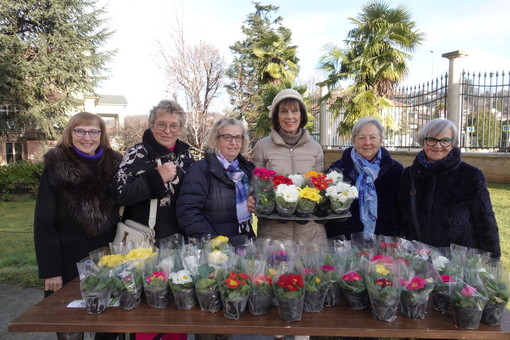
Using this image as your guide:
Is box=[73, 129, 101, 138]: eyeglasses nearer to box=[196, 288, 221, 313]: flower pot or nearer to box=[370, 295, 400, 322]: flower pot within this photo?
box=[196, 288, 221, 313]: flower pot

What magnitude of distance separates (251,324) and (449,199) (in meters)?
1.77

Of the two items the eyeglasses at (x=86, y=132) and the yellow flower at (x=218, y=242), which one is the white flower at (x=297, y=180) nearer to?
the yellow flower at (x=218, y=242)

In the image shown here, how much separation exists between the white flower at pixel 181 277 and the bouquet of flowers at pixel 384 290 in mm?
953

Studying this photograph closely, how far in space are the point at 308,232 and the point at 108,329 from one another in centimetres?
171

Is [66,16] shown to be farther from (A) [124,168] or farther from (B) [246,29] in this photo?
(B) [246,29]

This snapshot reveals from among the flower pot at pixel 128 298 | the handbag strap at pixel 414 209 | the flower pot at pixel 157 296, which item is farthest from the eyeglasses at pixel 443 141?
the flower pot at pixel 128 298

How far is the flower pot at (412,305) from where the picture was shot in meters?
1.76

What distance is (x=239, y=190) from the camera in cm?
274

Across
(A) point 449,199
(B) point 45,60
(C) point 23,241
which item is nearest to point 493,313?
(A) point 449,199

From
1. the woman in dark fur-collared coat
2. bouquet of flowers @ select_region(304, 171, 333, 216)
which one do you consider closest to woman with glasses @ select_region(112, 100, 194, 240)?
the woman in dark fur-collared coat

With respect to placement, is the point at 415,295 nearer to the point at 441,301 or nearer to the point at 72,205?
the point at 441,301

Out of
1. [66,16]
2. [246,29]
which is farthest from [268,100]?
[246,29]

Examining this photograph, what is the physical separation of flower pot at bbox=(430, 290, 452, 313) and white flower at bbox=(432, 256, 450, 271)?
188mm

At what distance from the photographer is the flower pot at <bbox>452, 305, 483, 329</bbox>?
1.69 m
